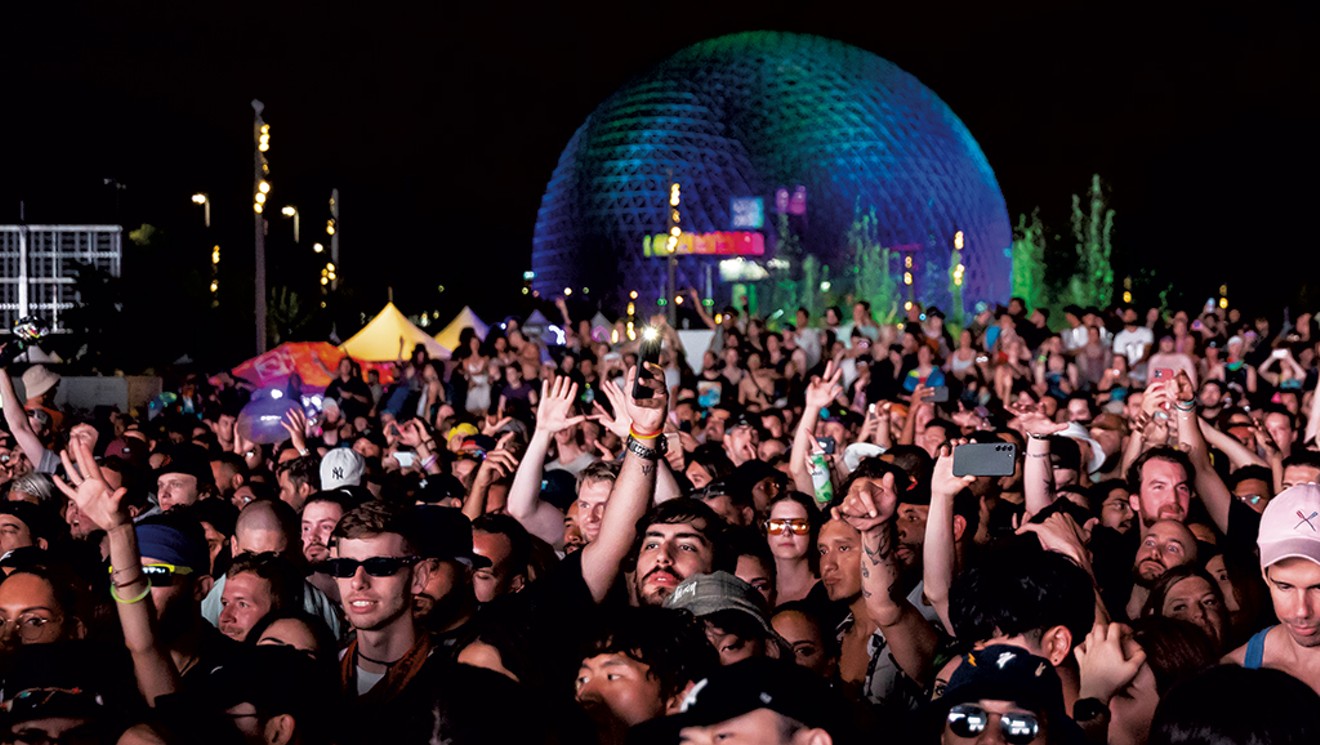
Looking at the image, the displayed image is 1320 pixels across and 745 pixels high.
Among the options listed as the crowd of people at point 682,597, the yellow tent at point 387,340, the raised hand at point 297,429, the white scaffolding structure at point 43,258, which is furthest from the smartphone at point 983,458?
the white scaffolding structure at point 43,258

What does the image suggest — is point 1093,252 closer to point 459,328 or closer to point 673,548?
point 459,328

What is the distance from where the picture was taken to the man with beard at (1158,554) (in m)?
6.70

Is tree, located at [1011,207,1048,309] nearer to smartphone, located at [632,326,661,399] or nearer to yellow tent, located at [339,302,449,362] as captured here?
yellow tent, located at [339,302,449,362]

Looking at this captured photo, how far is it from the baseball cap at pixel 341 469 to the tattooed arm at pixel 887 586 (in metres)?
4.53

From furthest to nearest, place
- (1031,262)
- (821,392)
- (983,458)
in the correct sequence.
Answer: (1031,262)
(821,392)
(983,458)

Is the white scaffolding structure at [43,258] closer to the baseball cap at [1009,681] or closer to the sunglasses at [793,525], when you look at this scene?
the sunglasses at [793,525]

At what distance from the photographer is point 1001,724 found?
12.8 ft

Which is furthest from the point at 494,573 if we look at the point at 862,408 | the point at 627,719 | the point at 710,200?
the point at 710,200

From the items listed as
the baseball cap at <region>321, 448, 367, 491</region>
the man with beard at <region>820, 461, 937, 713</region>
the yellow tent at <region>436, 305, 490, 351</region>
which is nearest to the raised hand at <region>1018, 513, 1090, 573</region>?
the man with beard at <region>820, 461, 937, 713</region>

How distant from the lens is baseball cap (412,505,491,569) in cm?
571

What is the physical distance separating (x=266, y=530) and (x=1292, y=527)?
451cm

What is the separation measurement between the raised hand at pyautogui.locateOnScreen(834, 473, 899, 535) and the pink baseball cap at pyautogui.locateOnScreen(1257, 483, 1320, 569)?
1.39 metres

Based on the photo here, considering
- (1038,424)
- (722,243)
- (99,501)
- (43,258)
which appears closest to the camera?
(99,501)

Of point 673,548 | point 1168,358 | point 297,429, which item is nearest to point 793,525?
point 673,548
